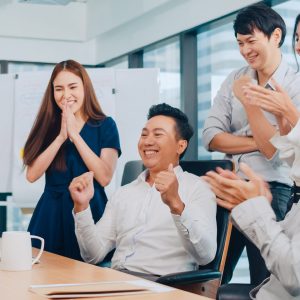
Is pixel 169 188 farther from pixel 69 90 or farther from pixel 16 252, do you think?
pixel 69 90

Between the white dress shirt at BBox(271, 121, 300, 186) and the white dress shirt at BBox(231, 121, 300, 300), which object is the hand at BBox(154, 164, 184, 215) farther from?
the white dress shirt at BBox(231, 121, 300, 300)

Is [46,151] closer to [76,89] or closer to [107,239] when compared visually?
[76,89]

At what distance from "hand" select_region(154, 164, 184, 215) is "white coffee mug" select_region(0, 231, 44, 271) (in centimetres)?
50

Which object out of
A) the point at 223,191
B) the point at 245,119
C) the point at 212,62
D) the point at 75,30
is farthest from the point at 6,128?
the point at 223,191

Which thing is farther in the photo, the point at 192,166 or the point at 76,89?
the point at 76,89

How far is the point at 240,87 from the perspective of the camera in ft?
8.81

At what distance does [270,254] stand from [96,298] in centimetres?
42

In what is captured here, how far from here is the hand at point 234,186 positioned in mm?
1522

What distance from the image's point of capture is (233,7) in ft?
15.7

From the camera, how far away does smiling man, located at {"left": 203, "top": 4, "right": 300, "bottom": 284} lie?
2668 millimetres

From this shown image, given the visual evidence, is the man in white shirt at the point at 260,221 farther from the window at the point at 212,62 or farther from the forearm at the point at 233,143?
the window at the point at 212,62

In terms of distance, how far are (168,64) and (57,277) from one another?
4.60 meters

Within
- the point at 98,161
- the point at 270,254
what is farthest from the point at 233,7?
the point at 270,254

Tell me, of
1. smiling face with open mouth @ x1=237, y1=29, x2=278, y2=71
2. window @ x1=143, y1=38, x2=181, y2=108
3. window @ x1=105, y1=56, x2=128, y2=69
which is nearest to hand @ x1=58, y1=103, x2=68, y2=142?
smiling face with open mouth @ x1=237, y1=29, x2=278, y2=71
